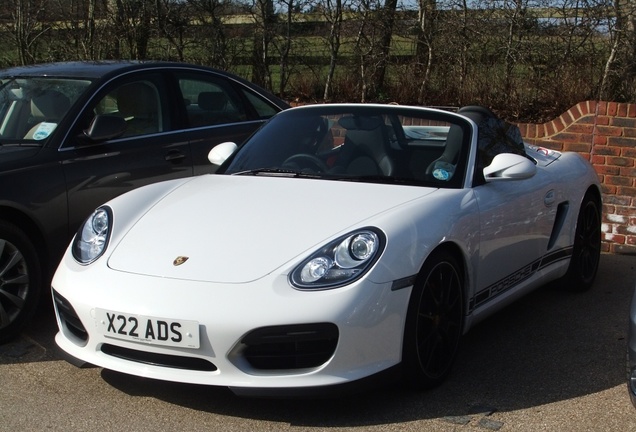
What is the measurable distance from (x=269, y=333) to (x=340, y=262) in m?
0.46

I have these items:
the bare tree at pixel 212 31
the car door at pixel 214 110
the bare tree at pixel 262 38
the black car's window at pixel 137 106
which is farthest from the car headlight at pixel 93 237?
the bare tree at pixel 212 31

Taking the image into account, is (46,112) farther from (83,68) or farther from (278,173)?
(278,173)

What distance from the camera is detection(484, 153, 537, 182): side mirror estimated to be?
511 cm


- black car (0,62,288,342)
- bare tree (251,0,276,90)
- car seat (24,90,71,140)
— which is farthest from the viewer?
bare tree (251,0,276,90)

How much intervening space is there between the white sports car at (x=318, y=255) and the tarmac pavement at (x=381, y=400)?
221 millimetres

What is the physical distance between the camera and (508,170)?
5.11 m

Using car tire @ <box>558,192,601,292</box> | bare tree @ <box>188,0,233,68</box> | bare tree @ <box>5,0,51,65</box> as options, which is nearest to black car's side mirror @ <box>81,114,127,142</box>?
car tire @ <box>558,192,601,292</box>

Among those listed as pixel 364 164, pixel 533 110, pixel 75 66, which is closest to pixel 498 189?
pixel 364 164

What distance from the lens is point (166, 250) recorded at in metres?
4.43

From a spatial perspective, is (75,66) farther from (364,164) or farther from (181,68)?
(364,164)

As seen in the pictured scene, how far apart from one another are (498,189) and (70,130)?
8.69 feet

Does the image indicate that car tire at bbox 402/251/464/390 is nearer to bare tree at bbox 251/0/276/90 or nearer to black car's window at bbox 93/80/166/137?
black car's window at bbox 93/80/166/137

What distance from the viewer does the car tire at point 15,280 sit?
525cm

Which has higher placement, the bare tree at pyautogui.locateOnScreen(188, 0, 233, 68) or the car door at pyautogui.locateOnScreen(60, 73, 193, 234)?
the bare tree at pyautogui.locateOnScreen(188, 0, 233, 68)
